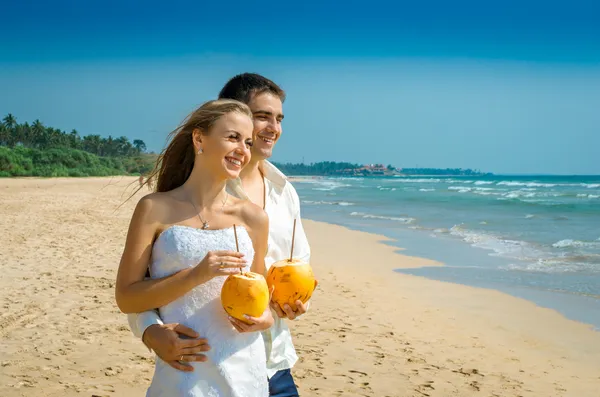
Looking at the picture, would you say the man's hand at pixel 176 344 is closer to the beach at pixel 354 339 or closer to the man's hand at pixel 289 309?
the man's hand at pixel 289 309

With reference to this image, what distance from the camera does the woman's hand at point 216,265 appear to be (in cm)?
220

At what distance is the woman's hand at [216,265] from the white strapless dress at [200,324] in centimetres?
12

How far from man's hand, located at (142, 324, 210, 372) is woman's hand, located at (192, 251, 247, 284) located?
204 millimetres

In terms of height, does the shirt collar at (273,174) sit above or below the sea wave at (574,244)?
above

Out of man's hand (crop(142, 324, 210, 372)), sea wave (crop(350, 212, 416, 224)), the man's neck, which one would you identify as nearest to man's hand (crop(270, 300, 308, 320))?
man's hand (crop(142, 324, 210, 372))

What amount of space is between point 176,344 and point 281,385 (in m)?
0.92

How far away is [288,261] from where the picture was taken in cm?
261

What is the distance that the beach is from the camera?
6020 millimetres

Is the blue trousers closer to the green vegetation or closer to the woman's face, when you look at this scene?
the woman's face

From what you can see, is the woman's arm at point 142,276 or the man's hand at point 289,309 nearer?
the woman's arm at point 142,276

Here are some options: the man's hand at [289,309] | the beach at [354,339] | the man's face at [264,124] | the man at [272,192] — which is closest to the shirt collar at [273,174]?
the man at [272,192]

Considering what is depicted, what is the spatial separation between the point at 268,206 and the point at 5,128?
9647cm

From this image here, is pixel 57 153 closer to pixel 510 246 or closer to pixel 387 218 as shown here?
pixel 387 218

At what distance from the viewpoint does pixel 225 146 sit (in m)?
2.48
